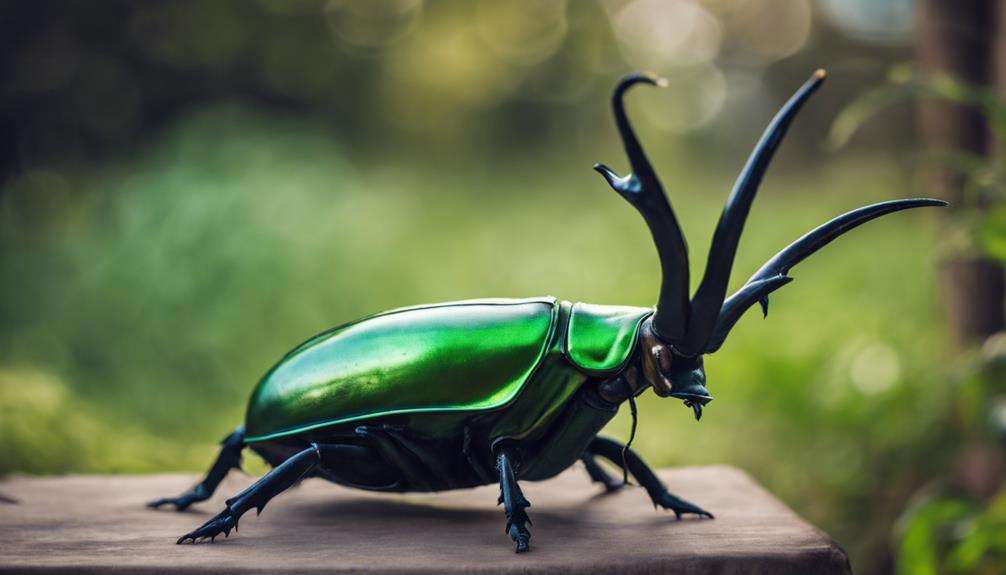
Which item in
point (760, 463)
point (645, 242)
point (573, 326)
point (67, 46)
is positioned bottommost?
point (760, 463)

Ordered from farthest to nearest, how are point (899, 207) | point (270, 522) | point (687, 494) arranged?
point (687, 494), point (270, 522), point (899, 207)

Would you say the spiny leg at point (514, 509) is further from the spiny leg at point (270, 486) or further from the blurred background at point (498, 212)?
the blurred background at point (498, 212)

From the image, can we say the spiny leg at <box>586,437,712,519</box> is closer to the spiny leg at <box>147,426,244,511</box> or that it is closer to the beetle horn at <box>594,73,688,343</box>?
the beetle horn at <box>594,73,688,343</box>

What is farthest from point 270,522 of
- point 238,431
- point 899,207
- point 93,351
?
point 93,351

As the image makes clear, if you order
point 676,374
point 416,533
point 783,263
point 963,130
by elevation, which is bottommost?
point 416,533

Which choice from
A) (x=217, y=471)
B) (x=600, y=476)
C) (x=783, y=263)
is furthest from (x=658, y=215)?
(x=217, y=471)

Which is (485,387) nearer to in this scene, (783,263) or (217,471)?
(783,263)

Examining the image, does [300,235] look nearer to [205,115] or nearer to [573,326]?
[205,115]
